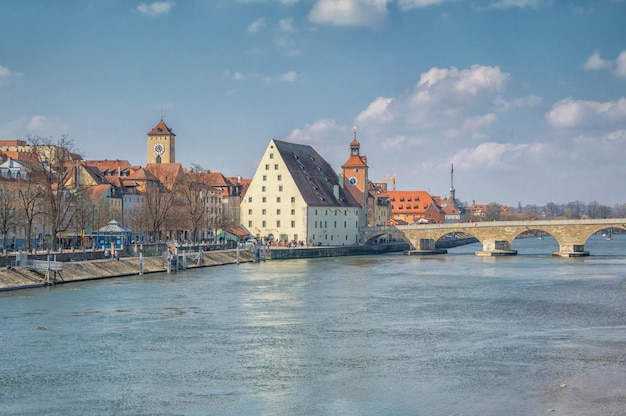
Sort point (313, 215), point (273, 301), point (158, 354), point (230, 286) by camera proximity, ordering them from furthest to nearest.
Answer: point (313, 215), point (230, 286), point (273, 301), point (158, 354)

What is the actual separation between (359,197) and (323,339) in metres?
82.3

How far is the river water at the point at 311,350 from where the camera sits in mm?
23750

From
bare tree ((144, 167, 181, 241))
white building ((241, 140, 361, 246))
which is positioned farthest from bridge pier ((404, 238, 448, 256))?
bare tree ((144, 167, 181, 241))

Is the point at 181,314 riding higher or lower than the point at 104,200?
lower

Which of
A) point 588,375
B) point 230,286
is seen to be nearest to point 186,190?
point 230,286

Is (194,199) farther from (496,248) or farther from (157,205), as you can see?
(496,248)

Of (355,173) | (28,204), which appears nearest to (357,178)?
(355,173)

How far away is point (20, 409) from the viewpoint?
2292 cm

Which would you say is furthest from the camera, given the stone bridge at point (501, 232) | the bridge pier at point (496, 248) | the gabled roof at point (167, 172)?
the gabled roof at point (167, 172)

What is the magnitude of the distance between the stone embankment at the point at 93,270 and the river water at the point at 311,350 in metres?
1.97

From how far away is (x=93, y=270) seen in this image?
58.2 meters

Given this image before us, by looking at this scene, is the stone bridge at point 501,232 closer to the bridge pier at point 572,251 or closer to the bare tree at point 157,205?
the bridge pier at point 572,251

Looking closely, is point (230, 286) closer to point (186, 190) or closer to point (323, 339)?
point (323, 339)

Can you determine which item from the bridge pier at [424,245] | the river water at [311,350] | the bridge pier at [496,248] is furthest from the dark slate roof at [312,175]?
the river water at [311,350]
